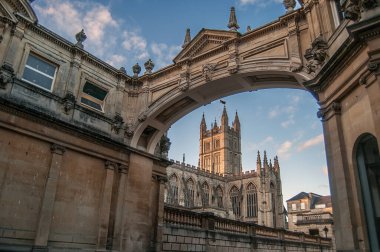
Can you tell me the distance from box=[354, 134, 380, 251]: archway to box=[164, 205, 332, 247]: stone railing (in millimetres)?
9826

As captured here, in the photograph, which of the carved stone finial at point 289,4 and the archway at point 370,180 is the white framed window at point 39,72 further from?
the archway at point 370,180

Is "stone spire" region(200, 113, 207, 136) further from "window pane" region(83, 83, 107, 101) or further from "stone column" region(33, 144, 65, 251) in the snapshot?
"stone column" region(33, 144, 65, 251)

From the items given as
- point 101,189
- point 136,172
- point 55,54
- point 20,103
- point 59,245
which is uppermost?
point 55,54

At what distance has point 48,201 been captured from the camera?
40.2 feet

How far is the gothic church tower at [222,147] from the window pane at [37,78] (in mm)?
89712

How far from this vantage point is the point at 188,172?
7431cm

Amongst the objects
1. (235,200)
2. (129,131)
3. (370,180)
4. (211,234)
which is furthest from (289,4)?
(235,200)

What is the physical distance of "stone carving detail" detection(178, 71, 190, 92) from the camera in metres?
14.8

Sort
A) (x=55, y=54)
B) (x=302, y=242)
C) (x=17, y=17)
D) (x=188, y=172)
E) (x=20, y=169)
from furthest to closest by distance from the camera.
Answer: (x=188, y=172) → (x=302, y=242) → (x=55, y=54) → (x=17, y=17) → (x=20, y=169)

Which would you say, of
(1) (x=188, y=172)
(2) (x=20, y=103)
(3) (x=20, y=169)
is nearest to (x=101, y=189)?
(3) (x=20, y=169)

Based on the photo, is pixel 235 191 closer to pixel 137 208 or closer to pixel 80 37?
pixel 137 208

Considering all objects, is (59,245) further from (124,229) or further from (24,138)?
(24,138)

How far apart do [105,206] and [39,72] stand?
20.5ft

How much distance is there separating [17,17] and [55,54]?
78.4 inches
